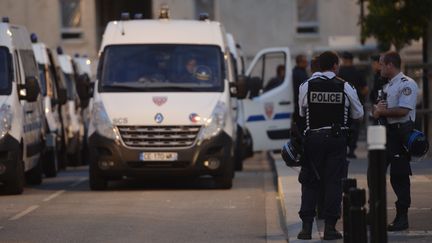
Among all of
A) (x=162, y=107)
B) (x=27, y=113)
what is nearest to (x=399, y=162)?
(x=162, y=107)

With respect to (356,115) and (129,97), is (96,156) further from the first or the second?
(356,115)

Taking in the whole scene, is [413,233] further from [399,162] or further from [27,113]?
[27,113]

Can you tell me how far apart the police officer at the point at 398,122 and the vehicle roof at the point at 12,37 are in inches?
327

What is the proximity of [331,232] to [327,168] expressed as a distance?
585mm

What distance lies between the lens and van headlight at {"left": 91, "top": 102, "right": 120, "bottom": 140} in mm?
19656

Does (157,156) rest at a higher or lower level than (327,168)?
lower

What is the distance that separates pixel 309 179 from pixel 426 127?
9875 mm

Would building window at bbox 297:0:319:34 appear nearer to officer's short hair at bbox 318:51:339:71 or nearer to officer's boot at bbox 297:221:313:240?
officer's short hair at bbox 318:51:339:71

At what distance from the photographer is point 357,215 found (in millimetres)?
9688

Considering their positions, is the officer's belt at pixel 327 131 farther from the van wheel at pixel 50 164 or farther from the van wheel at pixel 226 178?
the van wheel at pixel 50 164

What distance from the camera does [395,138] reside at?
520 inches

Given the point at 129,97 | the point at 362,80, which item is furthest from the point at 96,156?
the point at 362,80

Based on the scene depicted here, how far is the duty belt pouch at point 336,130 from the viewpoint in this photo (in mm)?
12555

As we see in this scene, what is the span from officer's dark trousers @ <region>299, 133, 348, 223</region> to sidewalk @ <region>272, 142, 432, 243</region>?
0.91ft
